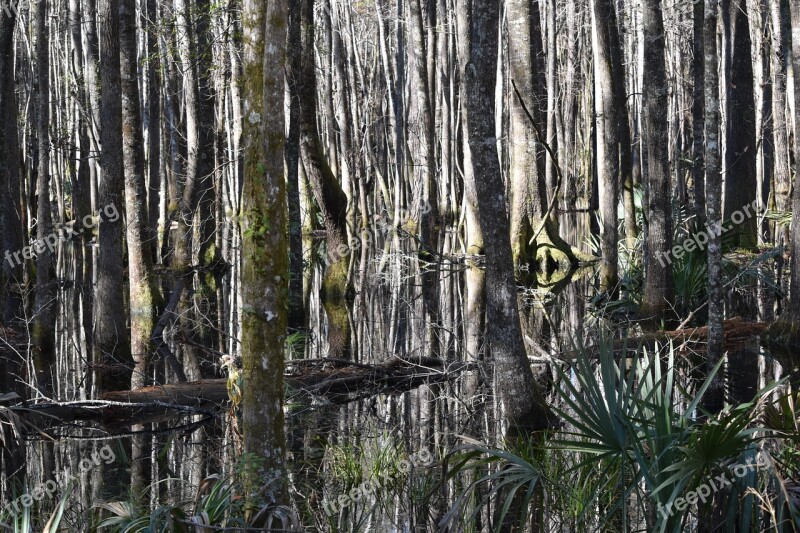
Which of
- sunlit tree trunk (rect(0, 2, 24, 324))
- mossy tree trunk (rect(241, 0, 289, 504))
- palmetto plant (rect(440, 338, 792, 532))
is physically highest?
sunlit tree trunk (rect(0, 2, 24, 324))

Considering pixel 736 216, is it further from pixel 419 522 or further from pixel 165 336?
pixel 419 522

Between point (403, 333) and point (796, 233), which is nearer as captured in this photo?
point (796, 233)

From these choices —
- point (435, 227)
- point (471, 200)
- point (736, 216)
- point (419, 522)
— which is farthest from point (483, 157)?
point (435, 227)

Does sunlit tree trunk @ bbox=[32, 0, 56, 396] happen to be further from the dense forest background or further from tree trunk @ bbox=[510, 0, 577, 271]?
tree trunk @ bbox=[510, 0, 577, 271]

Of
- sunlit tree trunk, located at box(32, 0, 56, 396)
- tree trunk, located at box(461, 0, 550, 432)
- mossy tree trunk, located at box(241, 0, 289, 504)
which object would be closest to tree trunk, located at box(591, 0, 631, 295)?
tree trunk, located at box(461, 0, 550, 432)

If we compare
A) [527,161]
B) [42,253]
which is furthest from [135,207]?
[527,161]

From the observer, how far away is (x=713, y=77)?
8.56 meters

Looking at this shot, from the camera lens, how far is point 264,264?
4.91 metres

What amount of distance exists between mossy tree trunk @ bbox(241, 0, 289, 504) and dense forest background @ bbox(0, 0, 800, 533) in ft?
0.05

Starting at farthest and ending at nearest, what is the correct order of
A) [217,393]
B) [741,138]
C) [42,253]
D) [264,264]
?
1. [741,138]
2. [42,253]
3. [217,393]
4. [264,264]

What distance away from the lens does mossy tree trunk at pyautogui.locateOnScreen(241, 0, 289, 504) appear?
4840 mm

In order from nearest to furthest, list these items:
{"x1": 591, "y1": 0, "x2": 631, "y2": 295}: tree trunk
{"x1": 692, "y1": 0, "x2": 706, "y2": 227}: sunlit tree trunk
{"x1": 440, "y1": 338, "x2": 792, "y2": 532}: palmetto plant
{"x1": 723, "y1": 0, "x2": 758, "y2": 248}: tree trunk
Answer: {"x1": 440, "y1": 338, "x2": 792, "y2": 532}: palmetto plant → {"x1": 692, "y1": 0, "x2": 706, "y2": 227}: sunlit tree trunk → {"x1": 591, "y1": 0, "x2": 631, "y2": 295}: tree trunk → {"x1": 723, "y1": 0, "x2": 758, "y2": 248}: tree trunk

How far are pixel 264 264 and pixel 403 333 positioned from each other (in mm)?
8073

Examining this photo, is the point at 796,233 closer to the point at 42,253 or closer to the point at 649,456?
the point at 649,456
